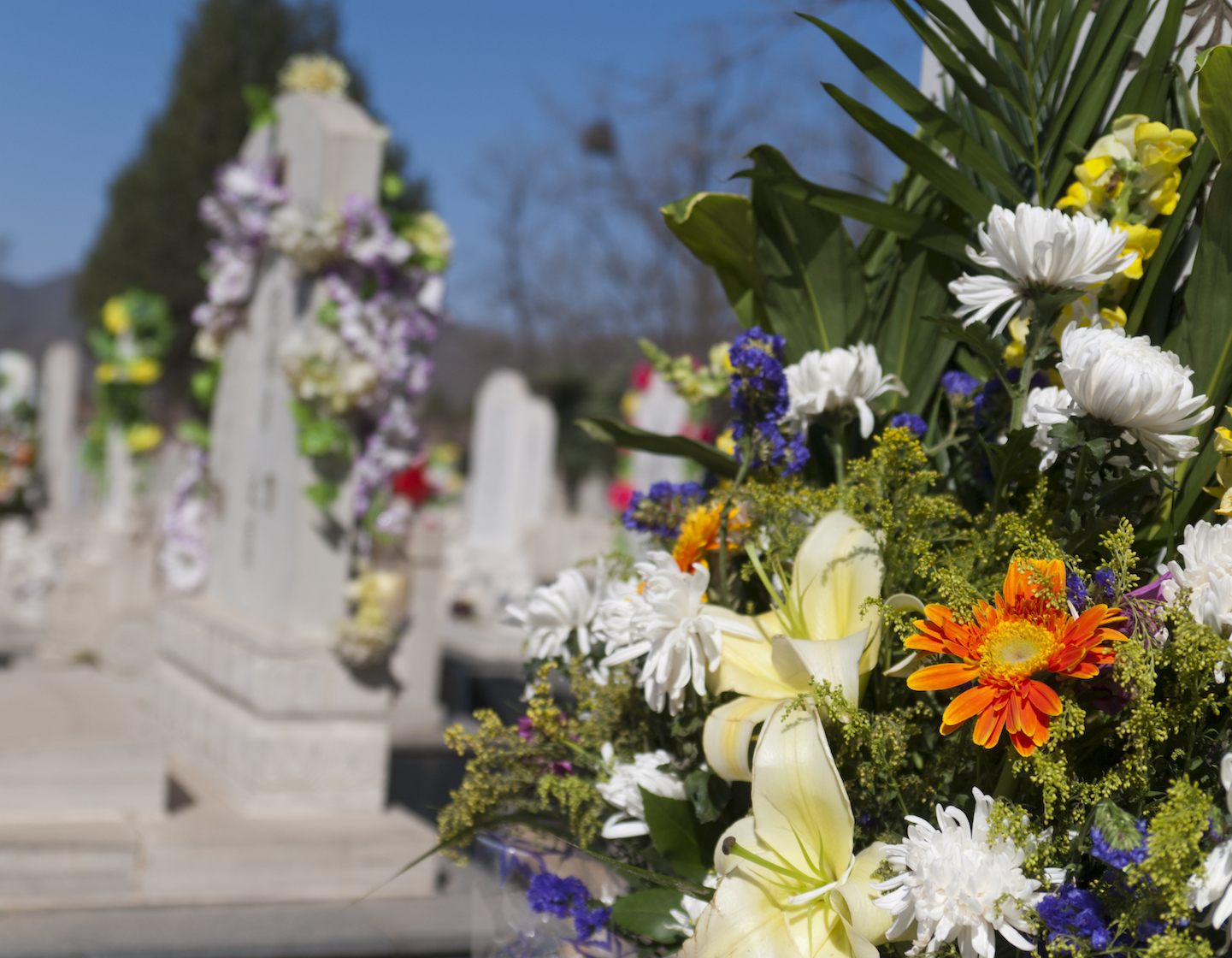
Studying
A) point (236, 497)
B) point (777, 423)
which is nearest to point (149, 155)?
point (236, 497)

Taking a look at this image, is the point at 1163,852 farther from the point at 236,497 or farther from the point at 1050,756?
the point at 236,497

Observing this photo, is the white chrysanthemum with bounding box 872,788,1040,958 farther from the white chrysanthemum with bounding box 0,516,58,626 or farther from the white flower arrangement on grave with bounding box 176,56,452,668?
the white chrysanthemum with bounding box 0,516,58,626

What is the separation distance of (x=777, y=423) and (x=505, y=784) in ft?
1.68

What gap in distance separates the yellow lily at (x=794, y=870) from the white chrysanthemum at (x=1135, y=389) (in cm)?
36

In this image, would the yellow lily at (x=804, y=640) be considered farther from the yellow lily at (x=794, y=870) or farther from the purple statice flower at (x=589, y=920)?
the purple statice flower at (x=589, y=920)

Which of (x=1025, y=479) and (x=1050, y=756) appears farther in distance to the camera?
(x=1025, y=479)

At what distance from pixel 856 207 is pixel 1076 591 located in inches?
21.0

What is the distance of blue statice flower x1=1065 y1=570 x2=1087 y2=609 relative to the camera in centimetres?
92

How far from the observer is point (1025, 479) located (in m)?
1.13

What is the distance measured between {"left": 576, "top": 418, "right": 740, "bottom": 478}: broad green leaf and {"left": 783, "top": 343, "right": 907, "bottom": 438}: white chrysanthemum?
17 centimetres

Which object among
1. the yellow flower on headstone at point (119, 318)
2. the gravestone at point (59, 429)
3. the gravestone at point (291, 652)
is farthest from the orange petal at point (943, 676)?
the gravestone at point (59, 429)

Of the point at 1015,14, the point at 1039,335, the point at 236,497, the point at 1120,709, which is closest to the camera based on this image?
the point at 1120,709

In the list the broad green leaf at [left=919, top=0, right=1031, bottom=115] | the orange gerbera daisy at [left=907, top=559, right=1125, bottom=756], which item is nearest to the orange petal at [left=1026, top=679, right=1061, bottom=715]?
A: the orange gerbera daisy at [left=907, top=559, right=1125, bottom=756]

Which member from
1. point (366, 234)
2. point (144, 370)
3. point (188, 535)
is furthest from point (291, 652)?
point (144, 370)
